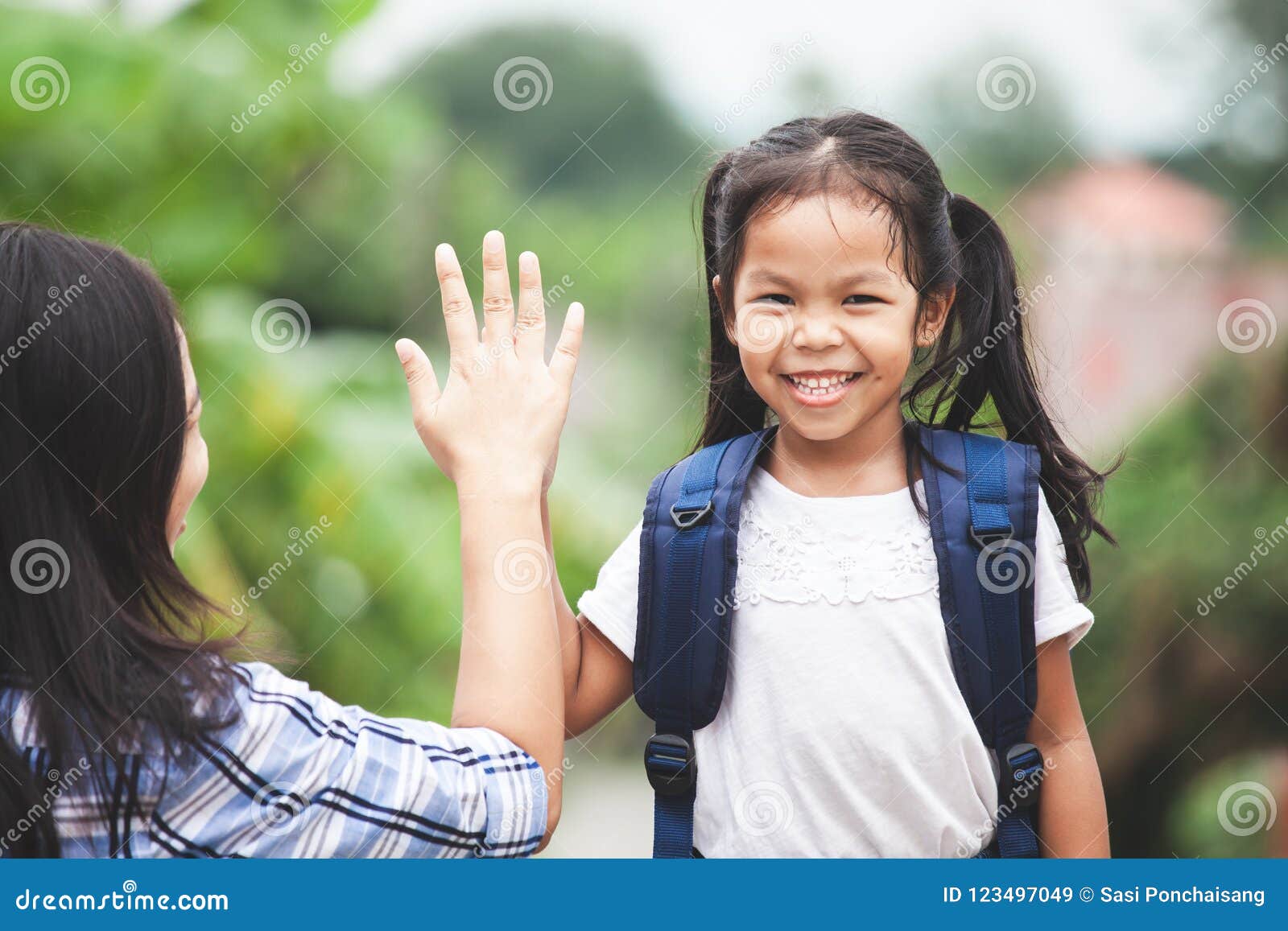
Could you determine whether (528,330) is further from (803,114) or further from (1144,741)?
(1144,741)

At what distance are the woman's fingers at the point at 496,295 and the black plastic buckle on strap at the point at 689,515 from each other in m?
0.34

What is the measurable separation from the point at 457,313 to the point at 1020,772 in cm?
94

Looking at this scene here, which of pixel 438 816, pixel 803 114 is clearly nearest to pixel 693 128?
pixel 803 114

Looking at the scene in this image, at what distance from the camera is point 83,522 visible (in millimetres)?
1275

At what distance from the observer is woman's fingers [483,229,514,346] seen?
4.85 feet

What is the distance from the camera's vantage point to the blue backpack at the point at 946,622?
1.57 meters

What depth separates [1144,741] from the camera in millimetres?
4129

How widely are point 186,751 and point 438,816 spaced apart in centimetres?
27

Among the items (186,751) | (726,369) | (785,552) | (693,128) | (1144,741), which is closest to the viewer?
(186,751)

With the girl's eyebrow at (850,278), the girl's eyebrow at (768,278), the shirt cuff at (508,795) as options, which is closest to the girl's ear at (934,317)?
the girl's eyebrow at (850,278)

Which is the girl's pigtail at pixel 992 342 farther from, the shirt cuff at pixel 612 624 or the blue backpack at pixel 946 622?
the shirt cuff at pixel 612 624

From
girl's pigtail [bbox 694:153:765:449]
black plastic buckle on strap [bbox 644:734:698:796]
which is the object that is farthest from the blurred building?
black plastic buckle on strap [bbox 644:734:698:796]

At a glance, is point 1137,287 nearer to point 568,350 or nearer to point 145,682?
point 568,350

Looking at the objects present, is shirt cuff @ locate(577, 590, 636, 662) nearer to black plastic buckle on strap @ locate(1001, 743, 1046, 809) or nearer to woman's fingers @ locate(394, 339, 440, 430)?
woman's fingers @ locate(394, 339, 440, 430)
